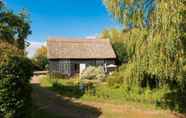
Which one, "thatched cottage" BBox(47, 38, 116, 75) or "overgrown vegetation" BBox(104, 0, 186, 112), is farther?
"thatched cottage" BBox(47, 38, 116, 75)

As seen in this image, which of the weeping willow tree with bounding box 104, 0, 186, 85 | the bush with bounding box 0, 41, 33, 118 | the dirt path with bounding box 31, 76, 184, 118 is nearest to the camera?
the bush with bounding box 0, 41, 33, 118

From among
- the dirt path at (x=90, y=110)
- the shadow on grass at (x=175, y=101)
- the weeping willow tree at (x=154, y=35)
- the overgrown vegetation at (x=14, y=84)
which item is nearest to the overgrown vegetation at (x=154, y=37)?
the weeping willow tree at (x=154, y=35)

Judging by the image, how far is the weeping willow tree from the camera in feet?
47.9

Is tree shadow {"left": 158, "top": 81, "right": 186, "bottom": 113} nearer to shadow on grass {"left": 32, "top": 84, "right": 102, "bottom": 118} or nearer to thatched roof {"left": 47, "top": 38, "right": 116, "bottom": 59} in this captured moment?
shadow on grass {"left": 32, "top": 84, "right": 102, "bottom": 118}

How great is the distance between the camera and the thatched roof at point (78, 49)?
143ft

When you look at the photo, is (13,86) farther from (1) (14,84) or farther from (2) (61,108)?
(2) (61,108)

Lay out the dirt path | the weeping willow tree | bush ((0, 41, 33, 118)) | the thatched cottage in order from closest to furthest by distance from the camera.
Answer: bush ((0, 41, 33, 118)) → the weeping willow tree → the dirt path → the thatched cottage

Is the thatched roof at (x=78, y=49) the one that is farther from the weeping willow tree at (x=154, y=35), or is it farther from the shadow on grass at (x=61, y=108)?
the weeping willow tree at (x=154, y=35)

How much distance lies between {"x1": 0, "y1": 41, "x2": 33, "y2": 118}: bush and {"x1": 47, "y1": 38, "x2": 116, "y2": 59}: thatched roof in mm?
31740

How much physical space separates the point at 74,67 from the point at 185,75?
95.4 feet

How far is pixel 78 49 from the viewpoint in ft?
148

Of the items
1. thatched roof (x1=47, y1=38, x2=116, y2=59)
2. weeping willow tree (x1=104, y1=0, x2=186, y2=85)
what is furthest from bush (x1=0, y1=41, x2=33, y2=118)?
thatched roof (x1=47, y1=38, x2=116, y2=59)

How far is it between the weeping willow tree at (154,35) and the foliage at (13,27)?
7083mm

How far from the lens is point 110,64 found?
1796 inches
